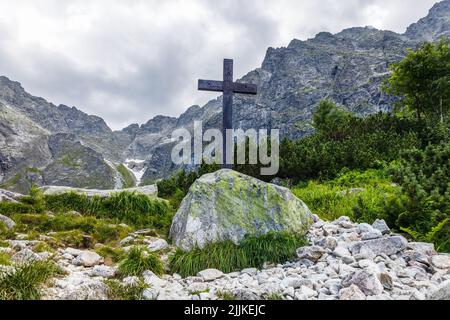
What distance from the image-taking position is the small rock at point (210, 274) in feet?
16.7

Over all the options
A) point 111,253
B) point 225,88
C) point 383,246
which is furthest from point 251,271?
point 225,88

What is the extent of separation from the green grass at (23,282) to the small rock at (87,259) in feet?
4.03

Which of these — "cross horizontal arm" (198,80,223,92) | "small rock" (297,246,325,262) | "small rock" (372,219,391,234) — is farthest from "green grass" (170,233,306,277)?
"cross horizontal arm" (198,80,223,92)

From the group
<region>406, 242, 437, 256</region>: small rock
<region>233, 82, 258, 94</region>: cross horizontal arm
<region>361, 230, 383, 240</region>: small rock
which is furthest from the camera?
<region>233, 82, 258, 94</region>: cross horizontal arm

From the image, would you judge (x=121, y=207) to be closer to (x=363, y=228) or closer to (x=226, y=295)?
(x=226, y=295)

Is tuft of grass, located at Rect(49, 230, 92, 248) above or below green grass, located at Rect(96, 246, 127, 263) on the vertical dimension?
above

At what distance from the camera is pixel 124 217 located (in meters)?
8.92

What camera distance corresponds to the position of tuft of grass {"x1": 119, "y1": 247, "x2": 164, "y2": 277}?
197 inches

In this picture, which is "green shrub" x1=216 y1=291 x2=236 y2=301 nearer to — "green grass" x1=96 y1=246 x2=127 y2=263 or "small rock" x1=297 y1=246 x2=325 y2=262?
"small rock" x1=297 y1=246 x2=325 y2=262

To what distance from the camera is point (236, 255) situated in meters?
5.74

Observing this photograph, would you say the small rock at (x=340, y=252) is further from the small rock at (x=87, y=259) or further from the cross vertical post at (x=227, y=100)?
the cross vertical post at (x=227, y=100)

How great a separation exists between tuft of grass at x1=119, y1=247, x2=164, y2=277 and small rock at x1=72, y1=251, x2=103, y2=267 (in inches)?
32.7

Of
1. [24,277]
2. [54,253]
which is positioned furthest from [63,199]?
[24,277]
